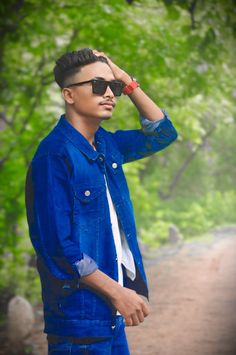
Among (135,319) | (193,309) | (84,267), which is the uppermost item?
(84,267)

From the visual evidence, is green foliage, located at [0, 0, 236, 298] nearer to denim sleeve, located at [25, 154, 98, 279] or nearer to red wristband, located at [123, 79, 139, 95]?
red wristband, located at [123, 79, 139, 95]

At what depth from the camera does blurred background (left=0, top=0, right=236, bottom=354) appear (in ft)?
12.5

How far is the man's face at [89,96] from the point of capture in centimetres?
217

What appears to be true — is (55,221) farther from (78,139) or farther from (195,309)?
(195,309)

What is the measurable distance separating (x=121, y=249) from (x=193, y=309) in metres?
1.84

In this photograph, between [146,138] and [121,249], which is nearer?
[121,249]

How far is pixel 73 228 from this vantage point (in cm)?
200

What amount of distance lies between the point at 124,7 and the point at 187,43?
0.55 metres

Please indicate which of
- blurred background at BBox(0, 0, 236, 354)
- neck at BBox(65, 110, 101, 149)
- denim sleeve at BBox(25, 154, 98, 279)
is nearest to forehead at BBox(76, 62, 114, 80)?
neck at BBox(65, 110, 101, 149)

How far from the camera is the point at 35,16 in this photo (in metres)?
4.11

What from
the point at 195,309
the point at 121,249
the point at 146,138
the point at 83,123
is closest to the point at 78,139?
the point at 83,123

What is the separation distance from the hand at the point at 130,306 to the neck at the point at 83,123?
0.65 metres

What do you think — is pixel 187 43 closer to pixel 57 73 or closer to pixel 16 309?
pixel 57 73

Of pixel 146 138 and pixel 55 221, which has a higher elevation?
pixel 146 138
